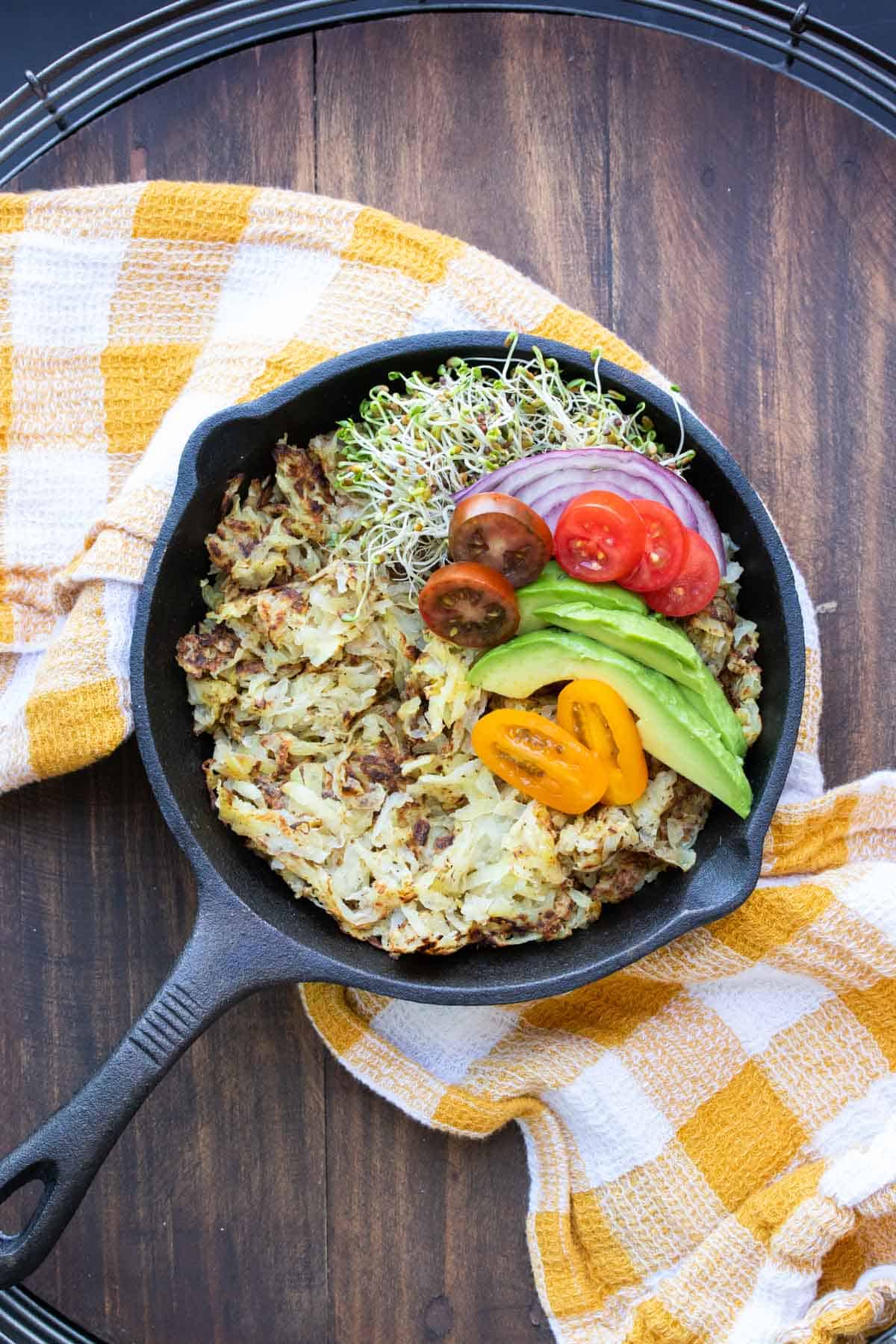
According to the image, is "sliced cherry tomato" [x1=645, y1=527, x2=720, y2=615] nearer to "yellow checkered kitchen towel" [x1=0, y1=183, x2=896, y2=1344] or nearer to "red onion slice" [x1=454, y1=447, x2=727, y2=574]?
"red onion slice" [x1=454, y1=447, x2=727, y2=574]

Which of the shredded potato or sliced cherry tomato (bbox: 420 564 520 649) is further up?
sliced cherry tomato (bbox: 420 564 520 649)

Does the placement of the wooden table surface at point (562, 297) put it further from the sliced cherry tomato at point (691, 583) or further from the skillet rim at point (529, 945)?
the sliced cherry tomato at point (691, 583)

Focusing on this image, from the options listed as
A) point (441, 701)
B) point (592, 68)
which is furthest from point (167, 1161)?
point (592, 68)

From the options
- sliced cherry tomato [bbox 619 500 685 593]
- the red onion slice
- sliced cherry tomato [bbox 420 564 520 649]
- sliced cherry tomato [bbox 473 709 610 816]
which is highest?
the red onion slice

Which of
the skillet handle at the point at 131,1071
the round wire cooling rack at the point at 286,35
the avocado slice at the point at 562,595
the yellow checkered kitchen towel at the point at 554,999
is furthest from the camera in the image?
the round wire cooling rack at the point at 286,35

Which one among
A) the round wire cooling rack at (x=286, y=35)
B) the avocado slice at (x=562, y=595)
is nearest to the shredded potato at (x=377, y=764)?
the avocado slice at (x=562, y=595)

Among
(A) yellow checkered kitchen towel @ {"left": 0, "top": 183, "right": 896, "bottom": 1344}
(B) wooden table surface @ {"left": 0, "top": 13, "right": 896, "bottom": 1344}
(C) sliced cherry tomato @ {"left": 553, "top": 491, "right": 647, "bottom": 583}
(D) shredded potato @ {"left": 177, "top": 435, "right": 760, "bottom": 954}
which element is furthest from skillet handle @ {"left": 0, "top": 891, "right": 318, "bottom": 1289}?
(C) sliced cherry tomato @ {"left": 553, "top": 491, "right": 647, "bottom": 583}
